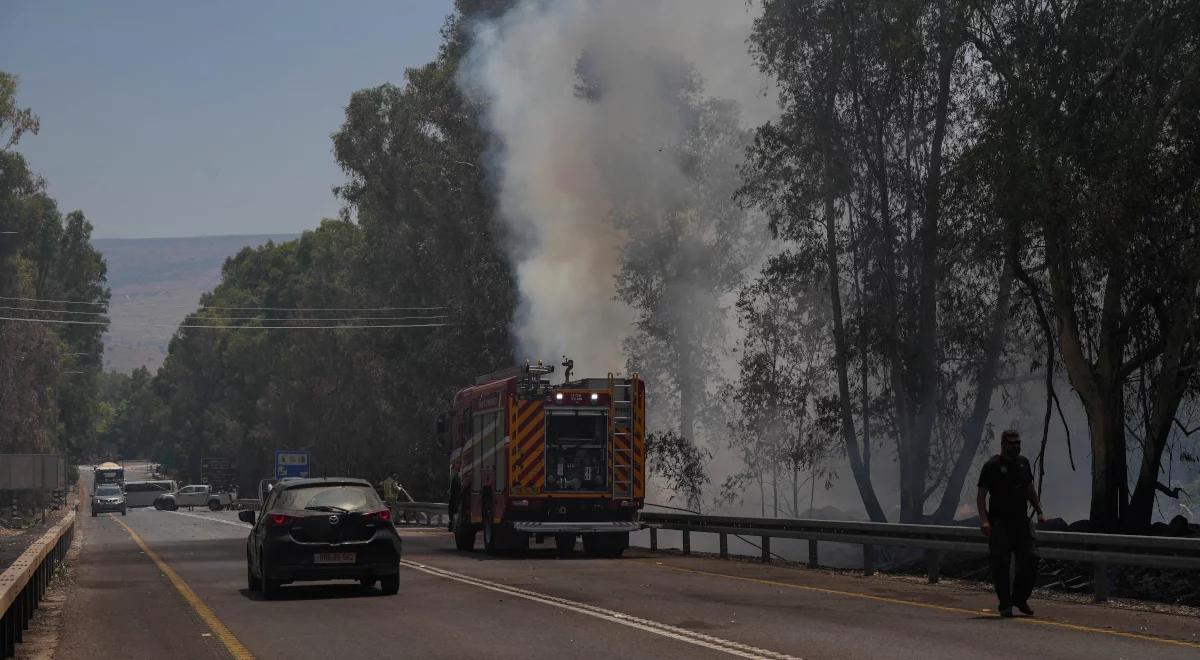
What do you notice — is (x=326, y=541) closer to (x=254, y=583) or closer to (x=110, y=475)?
(x=254, y=583)

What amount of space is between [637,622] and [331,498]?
5595 millimetres

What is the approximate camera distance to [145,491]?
352ft

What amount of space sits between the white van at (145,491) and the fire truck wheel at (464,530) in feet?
261

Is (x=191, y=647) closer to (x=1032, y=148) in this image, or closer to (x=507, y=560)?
(x=507, y=560)

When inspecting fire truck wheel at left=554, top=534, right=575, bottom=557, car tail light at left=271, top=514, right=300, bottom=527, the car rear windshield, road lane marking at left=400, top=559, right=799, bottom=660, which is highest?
the car rear windshield

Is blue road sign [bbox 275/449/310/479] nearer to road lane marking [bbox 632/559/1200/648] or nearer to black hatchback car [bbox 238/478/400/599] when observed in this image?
road lane marking [bbox 632/559/1200/648]

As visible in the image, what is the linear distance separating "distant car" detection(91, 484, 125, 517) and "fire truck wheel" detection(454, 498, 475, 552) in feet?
200

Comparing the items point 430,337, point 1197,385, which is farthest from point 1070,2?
point 430,337

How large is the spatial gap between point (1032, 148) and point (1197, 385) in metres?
5.69

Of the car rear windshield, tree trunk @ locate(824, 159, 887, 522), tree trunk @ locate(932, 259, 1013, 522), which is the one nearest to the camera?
the car rear windshield

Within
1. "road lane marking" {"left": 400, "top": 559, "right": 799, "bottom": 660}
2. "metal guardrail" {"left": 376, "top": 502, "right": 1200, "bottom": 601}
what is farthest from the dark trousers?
"road lane marking" {"left": 400, "top": 559, "right": 799, "bottom": 660}

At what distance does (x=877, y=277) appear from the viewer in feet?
130

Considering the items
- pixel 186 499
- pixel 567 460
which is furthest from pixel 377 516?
pixel 186 499

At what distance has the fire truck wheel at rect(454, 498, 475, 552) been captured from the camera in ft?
103
